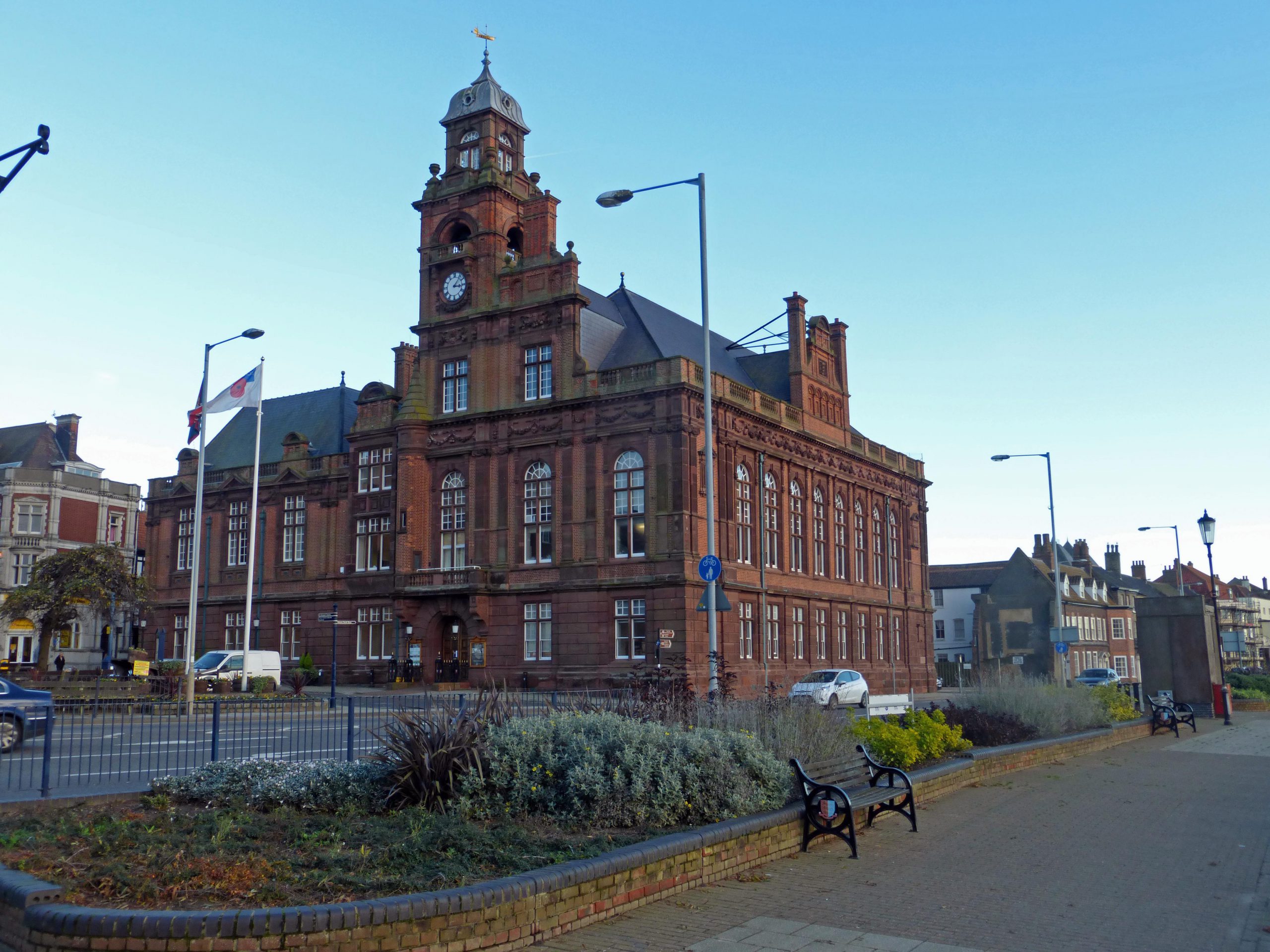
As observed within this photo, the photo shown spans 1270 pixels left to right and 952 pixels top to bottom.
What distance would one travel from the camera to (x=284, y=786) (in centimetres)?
1124

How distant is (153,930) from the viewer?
259 inches

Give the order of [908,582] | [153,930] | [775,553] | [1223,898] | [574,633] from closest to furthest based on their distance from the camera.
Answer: [153,930]
[1223,898]
[574,633]
[775,553]
[908,582]

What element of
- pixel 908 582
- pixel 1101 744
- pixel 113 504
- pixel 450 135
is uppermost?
pixel 450 135

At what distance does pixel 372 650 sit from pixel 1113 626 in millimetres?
69117

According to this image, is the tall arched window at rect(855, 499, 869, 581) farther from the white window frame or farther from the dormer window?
the dormer window

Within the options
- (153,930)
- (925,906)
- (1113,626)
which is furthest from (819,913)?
(1113,626)

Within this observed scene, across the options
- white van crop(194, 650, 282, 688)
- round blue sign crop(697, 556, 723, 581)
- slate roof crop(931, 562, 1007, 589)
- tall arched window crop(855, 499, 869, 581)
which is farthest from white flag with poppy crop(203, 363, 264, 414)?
slate roof crop(931, 562, 1007, 589)

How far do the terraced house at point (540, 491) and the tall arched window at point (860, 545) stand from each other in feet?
0.61

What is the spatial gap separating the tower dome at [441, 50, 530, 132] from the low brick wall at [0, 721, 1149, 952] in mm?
47729

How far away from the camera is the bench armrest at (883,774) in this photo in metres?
12.8

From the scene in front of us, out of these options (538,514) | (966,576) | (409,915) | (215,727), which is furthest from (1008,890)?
(966,576)

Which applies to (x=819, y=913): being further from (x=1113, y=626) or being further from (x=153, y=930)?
(x=1113, y=626)

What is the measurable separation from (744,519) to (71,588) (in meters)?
28.4

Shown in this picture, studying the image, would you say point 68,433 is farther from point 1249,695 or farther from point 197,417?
point 1249,695
